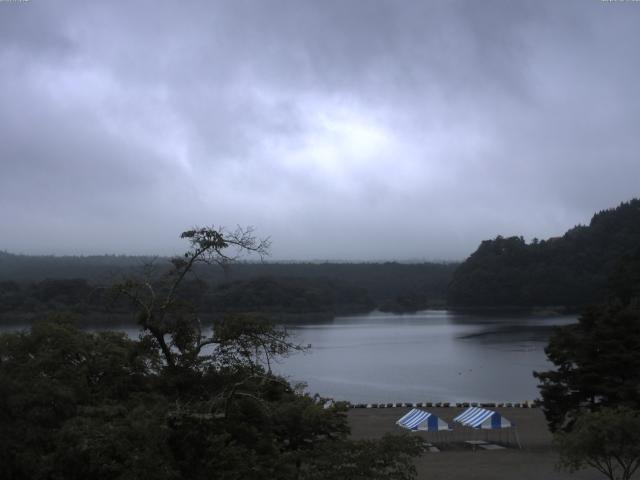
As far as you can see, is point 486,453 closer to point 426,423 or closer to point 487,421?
point 487,421

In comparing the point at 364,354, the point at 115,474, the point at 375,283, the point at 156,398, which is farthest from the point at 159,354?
the point at 375,283

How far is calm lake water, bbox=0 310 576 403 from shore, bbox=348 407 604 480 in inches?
116

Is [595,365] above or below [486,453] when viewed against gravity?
above

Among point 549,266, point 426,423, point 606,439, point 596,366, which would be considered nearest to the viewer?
point 606,439

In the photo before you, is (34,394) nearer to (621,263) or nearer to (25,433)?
(25,433)

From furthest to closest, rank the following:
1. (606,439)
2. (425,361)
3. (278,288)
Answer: (278,288)
(425,361)
(606,439)

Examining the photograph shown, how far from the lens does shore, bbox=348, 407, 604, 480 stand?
488 inches

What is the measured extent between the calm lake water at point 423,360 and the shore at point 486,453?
2943mm

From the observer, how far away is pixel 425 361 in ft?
117

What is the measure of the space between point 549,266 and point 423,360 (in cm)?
3658

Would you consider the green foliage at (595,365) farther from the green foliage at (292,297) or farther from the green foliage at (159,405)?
the green foliage at (292,297)

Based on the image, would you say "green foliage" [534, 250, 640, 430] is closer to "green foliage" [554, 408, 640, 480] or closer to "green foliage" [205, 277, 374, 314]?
"green foliage" [554, 408, 640, 480]

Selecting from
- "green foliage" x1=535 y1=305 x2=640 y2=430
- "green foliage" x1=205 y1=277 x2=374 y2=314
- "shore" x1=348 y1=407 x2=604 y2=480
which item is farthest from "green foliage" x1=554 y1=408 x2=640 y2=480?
"green foliage" x1=205 y1=277 x2=374 y2=314

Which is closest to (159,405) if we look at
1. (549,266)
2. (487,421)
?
(487,421)
